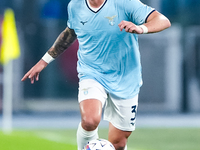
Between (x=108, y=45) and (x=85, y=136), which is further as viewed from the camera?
(x=108, y=45)

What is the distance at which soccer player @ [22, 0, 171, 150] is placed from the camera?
249 inches

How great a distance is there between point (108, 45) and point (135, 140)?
17.9 feet

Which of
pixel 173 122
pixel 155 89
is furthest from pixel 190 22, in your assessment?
pixel 173 122

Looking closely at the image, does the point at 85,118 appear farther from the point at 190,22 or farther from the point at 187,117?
the point at 190,22

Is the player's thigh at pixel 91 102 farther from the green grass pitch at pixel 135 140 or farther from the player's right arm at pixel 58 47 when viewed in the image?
the green grass pitch at pixel 135 140

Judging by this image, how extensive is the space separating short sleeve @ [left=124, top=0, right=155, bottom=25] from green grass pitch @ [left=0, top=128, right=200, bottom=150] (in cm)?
405

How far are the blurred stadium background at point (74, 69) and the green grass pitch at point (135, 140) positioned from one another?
14.3 ft

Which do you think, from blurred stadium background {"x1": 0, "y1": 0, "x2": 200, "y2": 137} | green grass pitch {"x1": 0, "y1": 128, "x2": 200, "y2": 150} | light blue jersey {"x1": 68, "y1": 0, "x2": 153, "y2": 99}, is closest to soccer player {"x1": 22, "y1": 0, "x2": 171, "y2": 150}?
light blue jersey {"x1": 68, "y1": 0, "x2": 153, "y2": 99}

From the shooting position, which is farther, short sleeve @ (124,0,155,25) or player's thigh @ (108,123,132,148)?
player's thigh @ (108,123,132,148)

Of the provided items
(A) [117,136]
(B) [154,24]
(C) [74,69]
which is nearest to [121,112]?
(A) [117,136]

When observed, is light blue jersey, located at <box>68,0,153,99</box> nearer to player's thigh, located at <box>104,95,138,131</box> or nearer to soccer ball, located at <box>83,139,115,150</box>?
player's thigh, located at <box>104,95,138,131</box>

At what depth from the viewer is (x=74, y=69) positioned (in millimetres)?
19281

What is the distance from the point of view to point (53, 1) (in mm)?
19875

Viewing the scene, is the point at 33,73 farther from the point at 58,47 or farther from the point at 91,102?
the point at 91,102
